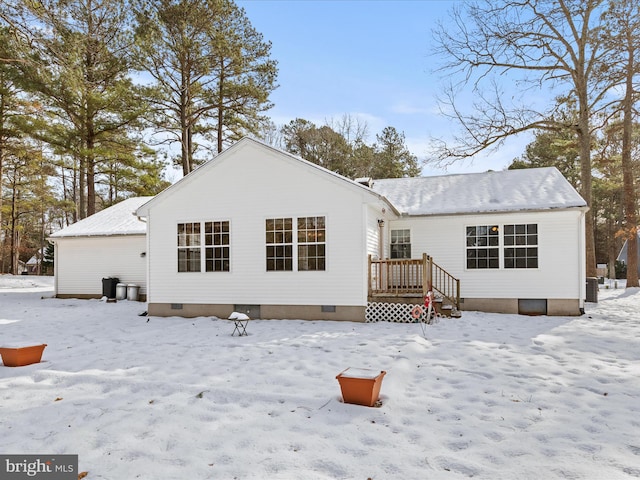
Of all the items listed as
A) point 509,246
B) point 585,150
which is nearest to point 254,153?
point 509,246

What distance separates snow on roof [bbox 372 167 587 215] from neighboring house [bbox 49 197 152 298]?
10.2 metres

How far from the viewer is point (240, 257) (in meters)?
11.9

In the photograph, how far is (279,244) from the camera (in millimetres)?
11680

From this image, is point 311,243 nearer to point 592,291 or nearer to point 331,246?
point 331,246

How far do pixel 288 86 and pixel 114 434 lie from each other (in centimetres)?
2209

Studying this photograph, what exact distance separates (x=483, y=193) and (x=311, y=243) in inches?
264

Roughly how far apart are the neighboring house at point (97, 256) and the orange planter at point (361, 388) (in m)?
13.8

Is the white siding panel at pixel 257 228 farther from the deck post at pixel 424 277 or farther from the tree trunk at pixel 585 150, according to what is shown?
the tree trunk at pixel 585 150

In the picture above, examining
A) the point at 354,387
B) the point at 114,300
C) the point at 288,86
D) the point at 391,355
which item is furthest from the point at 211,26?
the point at 354,387

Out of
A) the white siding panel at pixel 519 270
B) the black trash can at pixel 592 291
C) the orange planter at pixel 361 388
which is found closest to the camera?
the orange planter at pixel 361 388

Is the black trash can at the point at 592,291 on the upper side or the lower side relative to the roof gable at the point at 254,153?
lower

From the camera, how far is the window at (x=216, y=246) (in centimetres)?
1213

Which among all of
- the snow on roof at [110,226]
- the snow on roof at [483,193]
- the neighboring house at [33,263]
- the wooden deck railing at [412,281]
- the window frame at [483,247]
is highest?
the snow on roof at [483,193]

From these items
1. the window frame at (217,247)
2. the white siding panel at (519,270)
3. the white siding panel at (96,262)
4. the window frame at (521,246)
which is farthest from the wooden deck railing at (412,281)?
the white siding panel at (96,262)
